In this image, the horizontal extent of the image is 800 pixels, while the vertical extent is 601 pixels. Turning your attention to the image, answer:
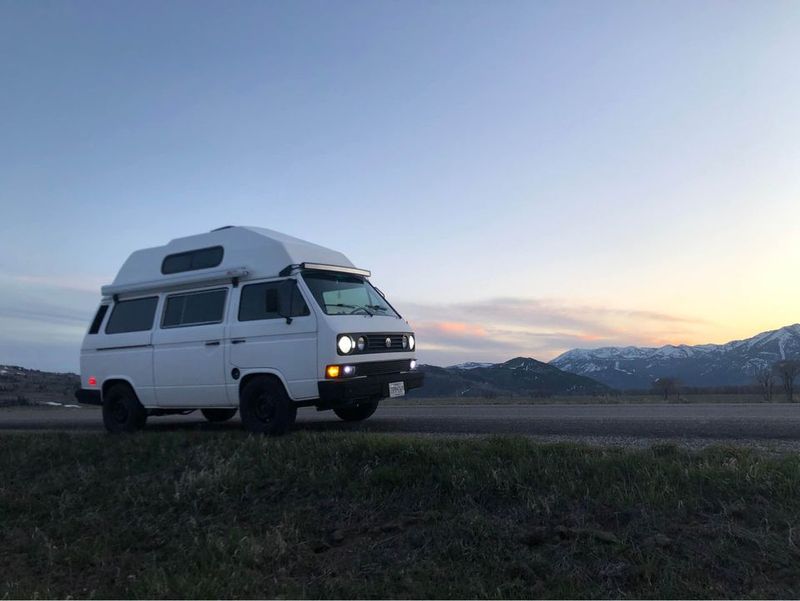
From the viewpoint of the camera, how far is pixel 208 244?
999cm

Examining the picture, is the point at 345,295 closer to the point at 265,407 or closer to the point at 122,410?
the point at 265,407

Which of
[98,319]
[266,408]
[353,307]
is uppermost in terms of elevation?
[98,319]

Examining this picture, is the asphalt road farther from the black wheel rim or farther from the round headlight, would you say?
→ the round headlight

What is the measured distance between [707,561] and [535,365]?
91.4 meters

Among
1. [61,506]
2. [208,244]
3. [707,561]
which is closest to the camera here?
[707,561]

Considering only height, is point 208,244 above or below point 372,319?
above

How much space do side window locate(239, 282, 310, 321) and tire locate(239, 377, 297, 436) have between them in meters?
0.88

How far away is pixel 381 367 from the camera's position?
8812 millimetres

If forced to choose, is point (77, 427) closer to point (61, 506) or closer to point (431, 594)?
point (61, 506)

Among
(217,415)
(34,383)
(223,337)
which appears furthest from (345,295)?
(34,383)

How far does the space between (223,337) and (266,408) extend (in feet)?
3.94

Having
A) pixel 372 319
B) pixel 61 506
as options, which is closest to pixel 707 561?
pixel 372 319

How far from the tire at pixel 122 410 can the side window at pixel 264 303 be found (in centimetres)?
269

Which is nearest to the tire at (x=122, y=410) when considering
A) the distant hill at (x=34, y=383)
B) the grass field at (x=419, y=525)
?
the grass field at (x=419, y=525)
